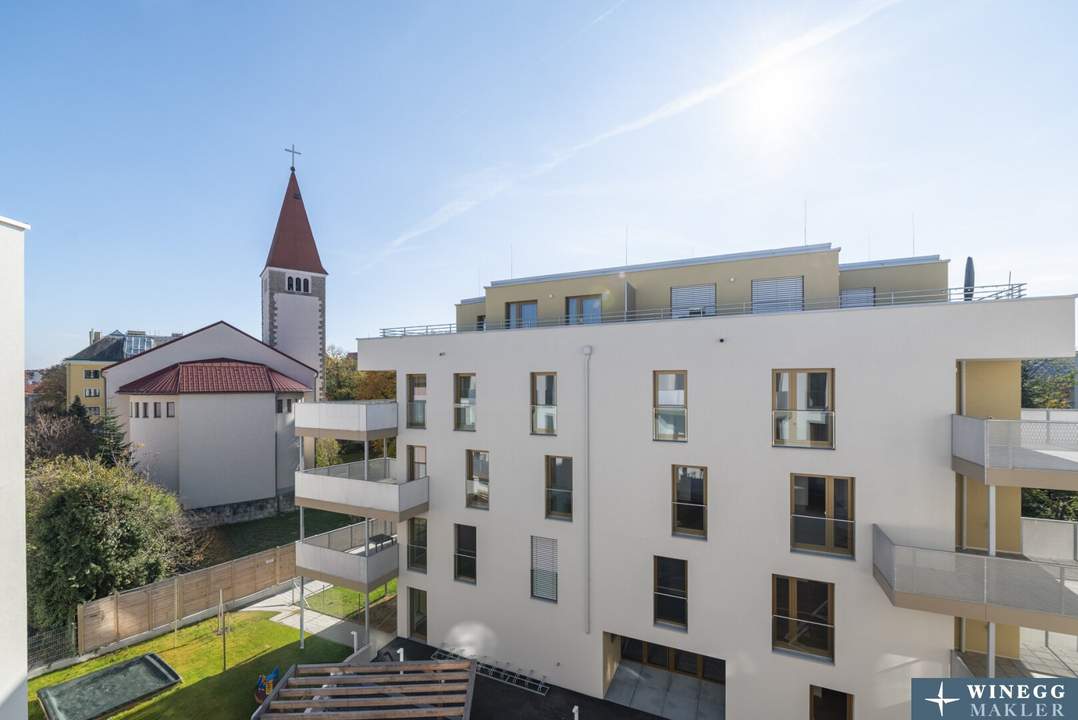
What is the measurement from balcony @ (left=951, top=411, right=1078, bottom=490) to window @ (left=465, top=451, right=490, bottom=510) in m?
9.40

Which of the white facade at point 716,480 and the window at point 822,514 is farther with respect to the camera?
the window at point 822,514

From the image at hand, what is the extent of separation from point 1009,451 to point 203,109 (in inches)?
693

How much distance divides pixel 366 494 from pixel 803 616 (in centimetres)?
1007

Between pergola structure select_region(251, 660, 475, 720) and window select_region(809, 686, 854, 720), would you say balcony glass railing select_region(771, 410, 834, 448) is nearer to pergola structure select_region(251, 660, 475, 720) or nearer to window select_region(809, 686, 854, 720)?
window select_region(809, 686, 854, 720)

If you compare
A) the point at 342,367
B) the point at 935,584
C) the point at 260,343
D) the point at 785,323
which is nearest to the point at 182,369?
the point at 260,343

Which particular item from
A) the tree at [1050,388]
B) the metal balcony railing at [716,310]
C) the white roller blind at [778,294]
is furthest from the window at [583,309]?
the tree at [1050,388]

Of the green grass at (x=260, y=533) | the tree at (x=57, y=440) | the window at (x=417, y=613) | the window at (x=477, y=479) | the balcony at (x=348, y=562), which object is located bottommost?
the green grass at (x=260, y=533)

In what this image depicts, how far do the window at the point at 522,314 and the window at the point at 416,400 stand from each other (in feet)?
10.2

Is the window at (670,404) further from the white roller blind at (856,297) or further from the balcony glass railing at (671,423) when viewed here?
the white roller blind at (856,297)

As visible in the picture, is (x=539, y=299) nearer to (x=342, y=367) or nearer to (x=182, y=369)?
(x=182, y=369)

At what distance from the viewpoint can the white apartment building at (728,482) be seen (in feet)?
25.0

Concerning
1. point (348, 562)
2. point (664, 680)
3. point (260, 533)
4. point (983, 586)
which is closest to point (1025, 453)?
point (983, 586)

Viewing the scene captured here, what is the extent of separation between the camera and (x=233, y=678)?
10.8 metres

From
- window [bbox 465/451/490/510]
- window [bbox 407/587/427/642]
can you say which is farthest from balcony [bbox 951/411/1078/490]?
window [bbox 407/587/427/642]
